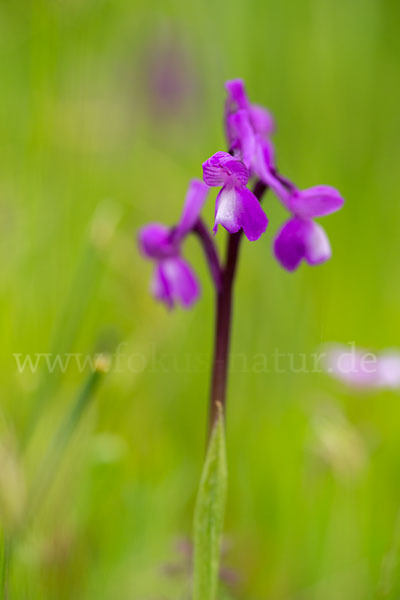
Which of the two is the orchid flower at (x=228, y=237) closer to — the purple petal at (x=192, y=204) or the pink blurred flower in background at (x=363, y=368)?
the purple petal at (x=192, y=204)

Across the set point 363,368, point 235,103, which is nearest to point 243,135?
point 235,103

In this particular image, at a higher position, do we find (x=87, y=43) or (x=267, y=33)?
(x=267, y=33)

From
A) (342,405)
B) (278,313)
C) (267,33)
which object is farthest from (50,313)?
(267,33)

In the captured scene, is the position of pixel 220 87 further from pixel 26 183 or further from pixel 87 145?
pixel 26 183

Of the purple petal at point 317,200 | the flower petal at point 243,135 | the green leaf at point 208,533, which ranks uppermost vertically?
the flower petal at point 243,135

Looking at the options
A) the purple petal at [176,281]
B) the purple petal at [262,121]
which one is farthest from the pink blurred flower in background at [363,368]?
the purple petal at [262,121]

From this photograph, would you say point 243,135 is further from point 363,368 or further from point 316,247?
point 363,368

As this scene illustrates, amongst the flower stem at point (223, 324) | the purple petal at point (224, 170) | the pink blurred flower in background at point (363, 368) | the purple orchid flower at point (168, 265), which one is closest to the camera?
the purple petal at point (224, 170)

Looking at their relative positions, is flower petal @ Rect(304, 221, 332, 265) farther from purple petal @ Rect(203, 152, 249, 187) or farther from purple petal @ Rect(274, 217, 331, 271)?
purple petal @ Rect(203, 152, 249, 187)

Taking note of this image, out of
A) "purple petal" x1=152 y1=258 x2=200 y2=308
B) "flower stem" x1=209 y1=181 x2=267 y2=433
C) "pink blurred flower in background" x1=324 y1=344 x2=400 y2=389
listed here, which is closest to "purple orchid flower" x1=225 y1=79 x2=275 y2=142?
"flower stem" x1=209 y1=181 x2=267 y2=433
